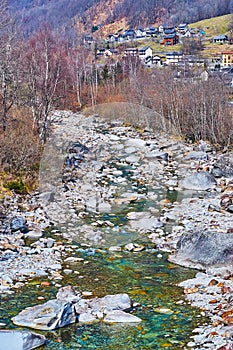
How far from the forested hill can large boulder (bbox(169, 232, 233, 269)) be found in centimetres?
7995

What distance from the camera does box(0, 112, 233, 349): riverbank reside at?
7.21 metres

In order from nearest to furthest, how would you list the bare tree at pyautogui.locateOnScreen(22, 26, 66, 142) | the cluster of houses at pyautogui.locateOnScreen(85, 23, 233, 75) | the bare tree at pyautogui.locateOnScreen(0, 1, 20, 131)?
the bare tree at pyautogui.locateOnScreen(0, 1, 20, 131)
the bare tree at pyautogui.locateOnScreen(22, 26, 66, 142)
the cluster of houses at pyautogui.locateOnScreen(85, 23, 233, 75)

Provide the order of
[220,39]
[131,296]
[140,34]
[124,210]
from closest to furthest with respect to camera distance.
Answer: [131,296] < [124,210] < [220,39] < [140,34]

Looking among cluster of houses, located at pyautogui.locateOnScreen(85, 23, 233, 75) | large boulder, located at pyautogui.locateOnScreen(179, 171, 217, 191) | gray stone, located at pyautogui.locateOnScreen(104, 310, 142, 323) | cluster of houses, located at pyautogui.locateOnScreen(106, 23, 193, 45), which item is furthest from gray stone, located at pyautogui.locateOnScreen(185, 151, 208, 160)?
cluster of houses, located at pyautogui.locateOnScreen(106, 23, 193, 45)

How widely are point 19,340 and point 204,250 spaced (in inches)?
140

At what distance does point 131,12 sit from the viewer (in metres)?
106

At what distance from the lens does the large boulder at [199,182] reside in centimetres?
1245

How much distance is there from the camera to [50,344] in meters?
5.48

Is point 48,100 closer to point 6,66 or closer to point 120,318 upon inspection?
point 6,66

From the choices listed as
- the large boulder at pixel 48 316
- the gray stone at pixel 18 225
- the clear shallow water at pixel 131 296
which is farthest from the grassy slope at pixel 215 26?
the large boulder at pixel 48 316

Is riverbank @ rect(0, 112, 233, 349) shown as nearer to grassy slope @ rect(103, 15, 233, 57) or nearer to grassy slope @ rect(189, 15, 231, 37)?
grassy slope @ rect(103, 15, 233, 57)

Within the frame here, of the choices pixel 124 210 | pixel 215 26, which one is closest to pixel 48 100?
pixel 124 210

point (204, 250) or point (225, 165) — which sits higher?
point (204, 250)

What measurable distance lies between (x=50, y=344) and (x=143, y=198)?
252 inches
